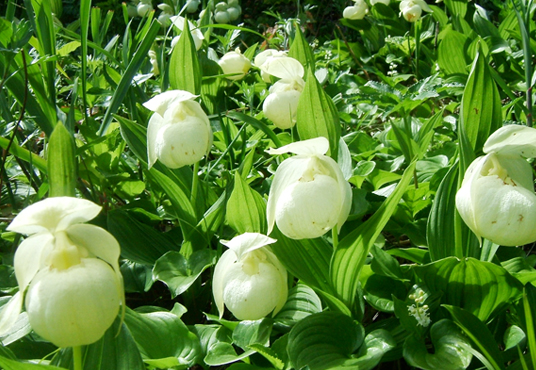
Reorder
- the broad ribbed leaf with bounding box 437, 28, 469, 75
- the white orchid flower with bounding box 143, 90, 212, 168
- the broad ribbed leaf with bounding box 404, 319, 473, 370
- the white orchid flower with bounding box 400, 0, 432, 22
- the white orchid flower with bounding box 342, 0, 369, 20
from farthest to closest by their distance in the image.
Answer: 1. the white orchid flower with bounding box 342, 0, 369, 20
2. the white orchid flower with bounding box 400, 0, 432, 22
3. the broad ribbed leaf with bounding box 437, 28, 469, 75
4. the white orchid flower with bounding box 143, 90, 212, 168
5. the broad ribbed leaf with bounding box 404, 319, 473, 370

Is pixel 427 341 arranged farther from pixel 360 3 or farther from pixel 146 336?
pixel 360 3

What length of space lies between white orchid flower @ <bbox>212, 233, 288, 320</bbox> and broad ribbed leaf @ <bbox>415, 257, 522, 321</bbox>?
0.26 m

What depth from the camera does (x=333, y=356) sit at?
885 millimetres

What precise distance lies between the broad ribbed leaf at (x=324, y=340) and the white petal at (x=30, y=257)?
421mm

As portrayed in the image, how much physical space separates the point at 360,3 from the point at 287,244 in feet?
7.79

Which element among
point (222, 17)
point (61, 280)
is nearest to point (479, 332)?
point (61, 280)

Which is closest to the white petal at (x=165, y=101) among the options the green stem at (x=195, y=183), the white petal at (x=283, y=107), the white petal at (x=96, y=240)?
the green stem at (x=195, y=183)

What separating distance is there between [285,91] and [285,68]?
0.19 feet

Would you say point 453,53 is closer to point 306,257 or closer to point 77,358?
point 306,257

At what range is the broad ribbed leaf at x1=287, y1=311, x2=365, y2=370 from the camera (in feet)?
2.84

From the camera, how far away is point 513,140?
31.9 inches

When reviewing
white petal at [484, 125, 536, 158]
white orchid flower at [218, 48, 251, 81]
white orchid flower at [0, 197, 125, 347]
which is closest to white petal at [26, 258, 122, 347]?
white orchid flower at [0, 197, 125, 347]

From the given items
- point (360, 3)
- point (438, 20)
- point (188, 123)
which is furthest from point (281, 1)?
point (188, 123)

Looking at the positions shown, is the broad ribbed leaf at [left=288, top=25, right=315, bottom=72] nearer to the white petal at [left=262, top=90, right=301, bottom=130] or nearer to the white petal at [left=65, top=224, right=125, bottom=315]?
the white petal at [left=262, top=90, right=301, bottom=130]
